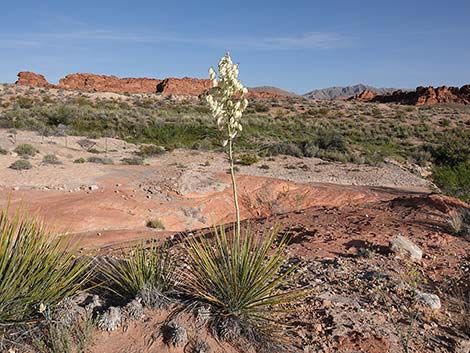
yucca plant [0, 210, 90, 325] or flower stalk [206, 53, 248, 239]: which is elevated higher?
flower stalk [206, 53, 248, 239]

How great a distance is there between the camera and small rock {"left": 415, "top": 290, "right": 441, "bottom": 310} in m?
4.31

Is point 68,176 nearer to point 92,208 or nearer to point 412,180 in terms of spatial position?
point 92,208

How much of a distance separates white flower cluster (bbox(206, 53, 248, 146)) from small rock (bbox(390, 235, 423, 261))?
11.1 feet

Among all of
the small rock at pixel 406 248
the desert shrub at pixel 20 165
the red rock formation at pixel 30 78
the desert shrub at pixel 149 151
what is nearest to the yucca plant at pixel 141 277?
the small rock at pixel 406 248

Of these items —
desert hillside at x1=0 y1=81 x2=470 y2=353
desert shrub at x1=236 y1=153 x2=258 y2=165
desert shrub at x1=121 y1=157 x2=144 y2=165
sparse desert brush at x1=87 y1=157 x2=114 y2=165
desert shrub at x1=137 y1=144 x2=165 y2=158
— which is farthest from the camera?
desert shrub at x1=137 y1=144 x2=165 y2=158

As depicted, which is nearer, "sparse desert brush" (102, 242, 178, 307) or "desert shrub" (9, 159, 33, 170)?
"sparse desert brush" (102, 242, 178, 307)

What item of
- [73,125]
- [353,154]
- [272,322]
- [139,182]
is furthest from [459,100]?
[272,322]

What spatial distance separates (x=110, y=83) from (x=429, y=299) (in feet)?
255

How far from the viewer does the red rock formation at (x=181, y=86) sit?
7080 centimetres

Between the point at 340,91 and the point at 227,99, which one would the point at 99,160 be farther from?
the point at 340,91

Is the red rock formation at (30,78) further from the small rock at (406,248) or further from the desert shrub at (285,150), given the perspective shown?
the small rock at (406,248)

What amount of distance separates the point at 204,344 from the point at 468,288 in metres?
3.28

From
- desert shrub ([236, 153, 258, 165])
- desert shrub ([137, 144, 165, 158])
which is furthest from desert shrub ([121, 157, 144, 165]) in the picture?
desert shrub ([236, 153, 258, 165])

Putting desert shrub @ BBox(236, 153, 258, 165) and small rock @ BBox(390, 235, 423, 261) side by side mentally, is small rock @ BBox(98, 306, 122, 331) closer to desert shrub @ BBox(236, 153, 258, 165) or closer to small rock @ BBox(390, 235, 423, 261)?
small rock @ BBox(390, 235, 423, 261)
